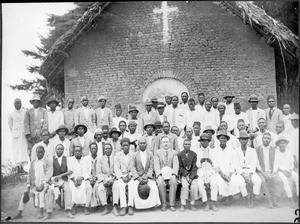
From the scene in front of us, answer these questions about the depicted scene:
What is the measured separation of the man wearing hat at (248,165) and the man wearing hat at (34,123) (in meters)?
4.23

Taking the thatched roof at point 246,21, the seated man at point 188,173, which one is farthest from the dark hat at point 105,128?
the thatched roof at point 246,21

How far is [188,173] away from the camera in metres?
8.42

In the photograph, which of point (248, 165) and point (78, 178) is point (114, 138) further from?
point (248, 165)

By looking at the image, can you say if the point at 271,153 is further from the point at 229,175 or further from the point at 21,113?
the point at 21,113

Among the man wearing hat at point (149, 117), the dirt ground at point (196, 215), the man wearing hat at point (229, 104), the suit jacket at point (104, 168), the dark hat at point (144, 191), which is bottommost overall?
the dirt ground at point (196, 215)

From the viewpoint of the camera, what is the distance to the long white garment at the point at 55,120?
9.72 meters

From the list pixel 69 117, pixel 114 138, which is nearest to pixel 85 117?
pixel 69 117

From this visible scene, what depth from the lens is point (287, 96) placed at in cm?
1087

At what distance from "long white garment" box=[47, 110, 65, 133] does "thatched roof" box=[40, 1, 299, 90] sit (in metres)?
1.89

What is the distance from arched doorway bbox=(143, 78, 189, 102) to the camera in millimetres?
10977

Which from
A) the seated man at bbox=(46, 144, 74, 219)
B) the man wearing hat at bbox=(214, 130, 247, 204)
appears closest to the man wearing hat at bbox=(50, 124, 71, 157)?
the seated man at bbox=(46, 144, 74, 219)

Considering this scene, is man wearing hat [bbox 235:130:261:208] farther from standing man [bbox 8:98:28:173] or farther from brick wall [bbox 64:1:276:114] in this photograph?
standing man [bbox 8:98:28:173]

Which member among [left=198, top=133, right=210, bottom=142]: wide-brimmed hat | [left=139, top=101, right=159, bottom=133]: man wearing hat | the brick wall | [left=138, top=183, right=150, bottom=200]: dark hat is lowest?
[left=138, top=183, right=150, bottom=200]: dark hat

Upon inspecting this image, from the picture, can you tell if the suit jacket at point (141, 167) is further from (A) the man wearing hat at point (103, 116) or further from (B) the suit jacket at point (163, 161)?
(A) the man wearing hat at point (103, 116)
